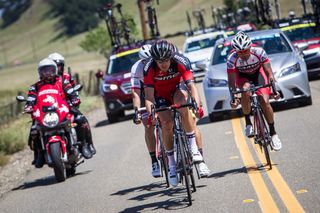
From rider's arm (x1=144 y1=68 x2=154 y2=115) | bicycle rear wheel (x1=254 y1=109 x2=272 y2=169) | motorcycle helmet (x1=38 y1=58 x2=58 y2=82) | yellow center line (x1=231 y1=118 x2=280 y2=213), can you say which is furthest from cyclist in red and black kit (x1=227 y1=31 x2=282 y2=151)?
motorcycle helmet (x1=38 y1=58 x2=58 y2=82)

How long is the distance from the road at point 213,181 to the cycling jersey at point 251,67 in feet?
3.78

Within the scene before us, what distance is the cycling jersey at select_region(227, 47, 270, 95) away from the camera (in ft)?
37.6

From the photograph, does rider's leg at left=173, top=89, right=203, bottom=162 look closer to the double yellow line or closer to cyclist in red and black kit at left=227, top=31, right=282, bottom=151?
the double yellow line

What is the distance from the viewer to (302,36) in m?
25.7

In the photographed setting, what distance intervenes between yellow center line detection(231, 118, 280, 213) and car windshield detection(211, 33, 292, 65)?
3.13 meters

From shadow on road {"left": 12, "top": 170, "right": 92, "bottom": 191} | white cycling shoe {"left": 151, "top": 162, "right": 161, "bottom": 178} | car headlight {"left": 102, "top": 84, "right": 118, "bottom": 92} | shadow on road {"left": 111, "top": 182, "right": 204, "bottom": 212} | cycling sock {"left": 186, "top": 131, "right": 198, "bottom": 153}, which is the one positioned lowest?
shadow on road {"left": 12, "top": 170, "right": 92, "bottom": 191}

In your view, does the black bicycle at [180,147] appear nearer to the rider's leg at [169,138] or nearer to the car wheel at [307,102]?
the rider's leg at [169,138]

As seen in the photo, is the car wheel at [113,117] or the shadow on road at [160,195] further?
the car wheel at [113,117]

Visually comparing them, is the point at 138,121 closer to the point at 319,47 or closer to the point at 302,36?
the point at 319,47

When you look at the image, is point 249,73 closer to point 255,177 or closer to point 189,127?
point 255,177

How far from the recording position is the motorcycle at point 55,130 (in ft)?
41.9

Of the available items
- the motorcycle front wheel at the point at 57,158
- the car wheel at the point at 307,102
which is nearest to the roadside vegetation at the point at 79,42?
the car wheel at the point at 307,102

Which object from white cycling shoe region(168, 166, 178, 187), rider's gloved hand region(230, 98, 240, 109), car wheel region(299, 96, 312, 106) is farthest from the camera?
car wheel region(299, 96, 312, 106)

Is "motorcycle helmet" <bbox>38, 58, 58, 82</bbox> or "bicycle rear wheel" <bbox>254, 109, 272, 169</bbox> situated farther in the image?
"motorcycle helmet" <bbox>38, 58, 58, 82</bbox>
